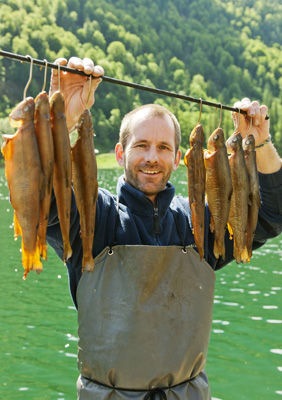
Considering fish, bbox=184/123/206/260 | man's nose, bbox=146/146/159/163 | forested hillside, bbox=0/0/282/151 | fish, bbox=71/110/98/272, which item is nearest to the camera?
fish, bbox=71/110/98/272

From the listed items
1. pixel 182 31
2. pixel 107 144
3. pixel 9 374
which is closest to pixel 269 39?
pixel 182 31

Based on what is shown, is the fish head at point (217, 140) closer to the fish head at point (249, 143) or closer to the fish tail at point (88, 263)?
the fish head at point (249, 143)

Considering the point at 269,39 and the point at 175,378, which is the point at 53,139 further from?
the point at 269,39

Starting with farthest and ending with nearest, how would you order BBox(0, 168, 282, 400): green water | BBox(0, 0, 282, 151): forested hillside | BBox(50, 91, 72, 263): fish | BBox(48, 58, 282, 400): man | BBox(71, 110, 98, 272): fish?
BBox(0, 0, 282, 151): forested hillside
BBox(0, 168, 282, 400): green water
BBox(48, 58, 282, 400): man
BBox(71, 110, 98, 272): fish
BBox(50, 91, 72, 263): fish

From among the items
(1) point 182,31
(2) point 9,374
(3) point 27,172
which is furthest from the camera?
(1) point 182,31

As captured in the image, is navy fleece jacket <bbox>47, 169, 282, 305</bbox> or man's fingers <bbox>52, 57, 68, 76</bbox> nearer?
man's fingers <bbox>52, 57, 68, 76</bbox>

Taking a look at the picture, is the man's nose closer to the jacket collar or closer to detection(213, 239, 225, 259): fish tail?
the jacket collar

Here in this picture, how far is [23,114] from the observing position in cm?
328

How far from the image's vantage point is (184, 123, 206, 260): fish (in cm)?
404

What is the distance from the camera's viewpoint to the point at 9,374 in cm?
1105

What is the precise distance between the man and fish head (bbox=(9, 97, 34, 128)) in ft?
1.77

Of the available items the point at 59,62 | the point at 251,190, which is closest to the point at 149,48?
the point at 251,190

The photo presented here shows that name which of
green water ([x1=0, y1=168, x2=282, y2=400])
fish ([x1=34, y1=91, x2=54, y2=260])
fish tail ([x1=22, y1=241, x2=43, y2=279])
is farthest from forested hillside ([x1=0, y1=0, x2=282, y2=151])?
fish tail ([x1=22, y1=241, x2=43, y2=279])

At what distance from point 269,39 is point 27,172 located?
208165 mm
